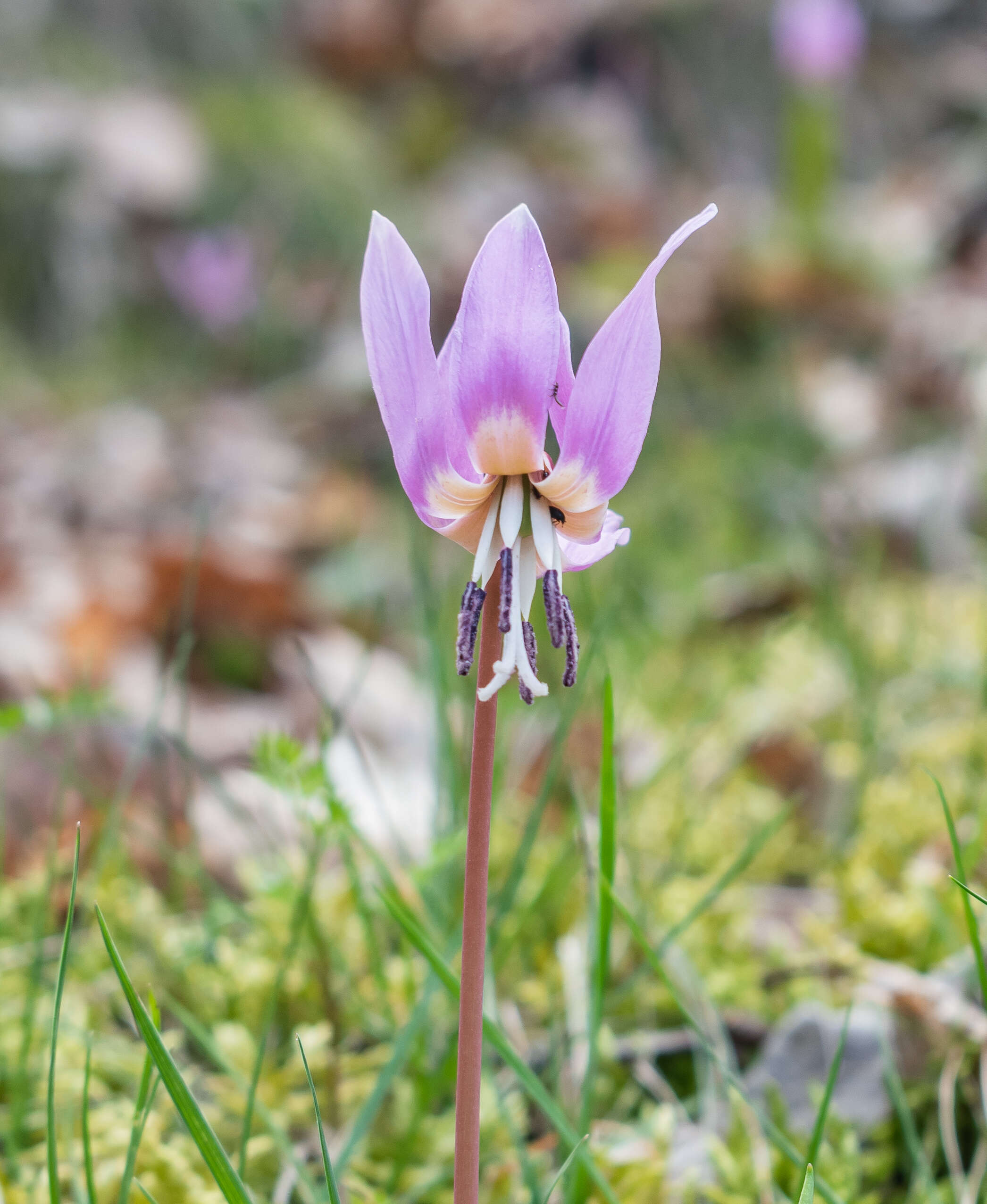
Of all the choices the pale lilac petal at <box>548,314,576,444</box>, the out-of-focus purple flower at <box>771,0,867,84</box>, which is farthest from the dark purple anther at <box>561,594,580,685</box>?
the out-of-focus purple flower at <box>771,0,867,84</box>

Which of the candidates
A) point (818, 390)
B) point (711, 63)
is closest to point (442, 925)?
point (818, 390)

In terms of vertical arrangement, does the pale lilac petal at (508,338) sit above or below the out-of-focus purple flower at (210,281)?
below

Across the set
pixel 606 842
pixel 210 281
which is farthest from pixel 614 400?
pixel 210 281

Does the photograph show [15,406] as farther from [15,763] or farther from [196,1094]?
[196,1094]

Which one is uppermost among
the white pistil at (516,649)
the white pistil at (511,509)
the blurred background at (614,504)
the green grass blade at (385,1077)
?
the blurred background at (614,504)

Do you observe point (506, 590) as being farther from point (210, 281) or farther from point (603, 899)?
point (210, 281)

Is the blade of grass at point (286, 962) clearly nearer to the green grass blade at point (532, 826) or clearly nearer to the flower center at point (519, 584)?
the green grass blade at point (532, 826)

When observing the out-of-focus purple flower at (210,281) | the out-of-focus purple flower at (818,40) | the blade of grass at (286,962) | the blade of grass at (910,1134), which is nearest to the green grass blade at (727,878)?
the blade of grass at (910,1134)
